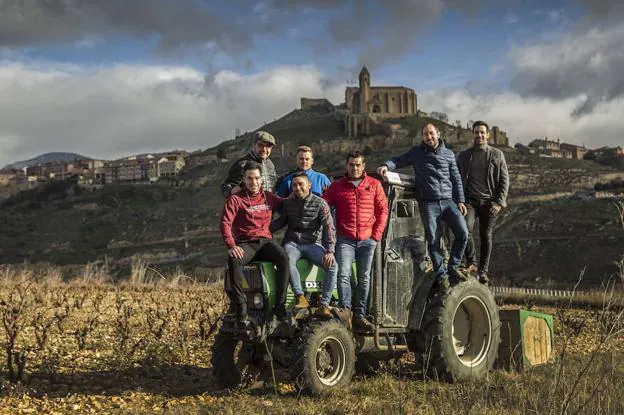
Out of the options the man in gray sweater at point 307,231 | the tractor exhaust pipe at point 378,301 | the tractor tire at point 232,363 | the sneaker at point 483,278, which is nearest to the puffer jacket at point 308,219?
the man in gray sweater at point 307,231

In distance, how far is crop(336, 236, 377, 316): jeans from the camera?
23.9 feet

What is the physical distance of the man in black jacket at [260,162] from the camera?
7.96m

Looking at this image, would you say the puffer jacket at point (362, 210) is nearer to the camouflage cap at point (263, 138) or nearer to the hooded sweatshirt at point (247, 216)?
the hooded sweatshirt at point (247, 216)

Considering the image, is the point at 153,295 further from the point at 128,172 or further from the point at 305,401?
Answer: the point at 128,172

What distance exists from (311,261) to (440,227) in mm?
1706

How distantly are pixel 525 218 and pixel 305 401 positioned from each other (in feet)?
241

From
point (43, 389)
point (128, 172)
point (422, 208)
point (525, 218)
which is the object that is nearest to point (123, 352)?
point (43, 389)

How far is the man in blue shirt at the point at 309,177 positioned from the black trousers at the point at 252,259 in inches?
47.9

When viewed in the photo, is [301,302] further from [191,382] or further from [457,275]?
[457,275]

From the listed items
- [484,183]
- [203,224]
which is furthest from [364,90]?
[484,183]

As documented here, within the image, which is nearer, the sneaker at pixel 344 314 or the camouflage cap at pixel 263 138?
the sneaker at pixel 344 314

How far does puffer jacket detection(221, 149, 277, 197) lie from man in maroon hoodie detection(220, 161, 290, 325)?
1.09 feet

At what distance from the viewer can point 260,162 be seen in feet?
27.4

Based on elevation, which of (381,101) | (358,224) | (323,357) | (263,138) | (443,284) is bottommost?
(323,357)
